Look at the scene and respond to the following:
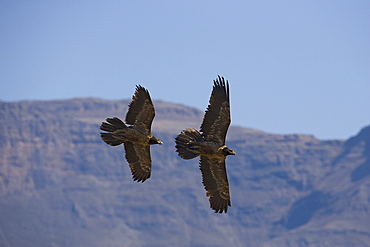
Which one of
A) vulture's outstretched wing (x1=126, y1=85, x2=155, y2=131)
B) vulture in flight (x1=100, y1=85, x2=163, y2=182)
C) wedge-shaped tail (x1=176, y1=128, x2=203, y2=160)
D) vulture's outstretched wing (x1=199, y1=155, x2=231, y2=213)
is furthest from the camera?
vulture's outstretched wing (x1=199, y1=155, x2=231, y2=213)

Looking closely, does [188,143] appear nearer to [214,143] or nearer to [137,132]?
[214,143]

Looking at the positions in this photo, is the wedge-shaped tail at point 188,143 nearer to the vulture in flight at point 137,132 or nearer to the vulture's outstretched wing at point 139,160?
the vulture in flight at point 137,132

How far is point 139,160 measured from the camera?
43.8m

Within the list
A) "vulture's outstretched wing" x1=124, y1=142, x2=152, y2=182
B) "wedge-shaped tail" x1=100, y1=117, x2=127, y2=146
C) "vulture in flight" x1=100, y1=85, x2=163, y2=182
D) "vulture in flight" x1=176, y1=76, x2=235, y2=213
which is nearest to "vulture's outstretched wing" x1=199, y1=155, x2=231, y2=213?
"vulture in flight" x1=176, y1=76, x2=235, y2=213

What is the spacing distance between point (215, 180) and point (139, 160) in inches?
166

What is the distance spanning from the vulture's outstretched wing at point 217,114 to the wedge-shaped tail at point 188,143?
0.52m

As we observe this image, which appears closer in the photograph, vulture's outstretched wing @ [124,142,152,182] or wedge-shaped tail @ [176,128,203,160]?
wedge-shaped tail @ [176,128,203,160]

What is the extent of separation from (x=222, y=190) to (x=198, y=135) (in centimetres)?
315

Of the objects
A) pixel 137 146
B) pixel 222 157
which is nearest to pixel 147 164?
pixel 137 146

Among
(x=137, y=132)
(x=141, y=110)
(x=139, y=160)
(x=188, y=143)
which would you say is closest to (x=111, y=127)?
(x=137, y=132)

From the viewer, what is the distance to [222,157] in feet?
139

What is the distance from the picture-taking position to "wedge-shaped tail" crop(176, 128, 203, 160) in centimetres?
4103

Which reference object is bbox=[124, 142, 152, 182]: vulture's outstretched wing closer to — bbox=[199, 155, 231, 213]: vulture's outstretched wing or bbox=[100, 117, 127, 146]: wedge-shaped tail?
bbox=[100, 117, 127, 146]: wedge-shaped tail

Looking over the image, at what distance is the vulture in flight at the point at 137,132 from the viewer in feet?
137
